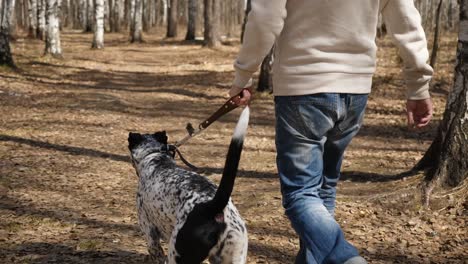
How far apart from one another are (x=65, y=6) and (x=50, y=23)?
44406 mm

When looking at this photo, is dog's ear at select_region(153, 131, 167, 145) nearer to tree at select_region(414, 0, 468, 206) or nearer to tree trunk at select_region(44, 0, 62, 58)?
tree at select_region(414, 0, 468, 206)

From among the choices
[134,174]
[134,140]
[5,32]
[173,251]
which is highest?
[5,32]

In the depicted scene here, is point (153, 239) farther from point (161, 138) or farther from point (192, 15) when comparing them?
point (192, 15)

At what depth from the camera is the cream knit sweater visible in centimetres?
274

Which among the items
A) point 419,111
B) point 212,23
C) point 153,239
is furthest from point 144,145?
point 212,23

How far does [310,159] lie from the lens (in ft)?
9.49

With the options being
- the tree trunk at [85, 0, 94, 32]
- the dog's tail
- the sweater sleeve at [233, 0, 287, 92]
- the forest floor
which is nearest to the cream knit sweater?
the sweater sleeve at [233, 0, 287, 92]

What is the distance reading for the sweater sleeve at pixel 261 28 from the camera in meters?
2.67

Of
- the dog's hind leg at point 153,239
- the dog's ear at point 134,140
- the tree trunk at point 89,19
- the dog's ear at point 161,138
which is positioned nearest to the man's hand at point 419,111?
the dog's hind leg at point 153,239

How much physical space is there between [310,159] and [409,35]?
34.3 inches

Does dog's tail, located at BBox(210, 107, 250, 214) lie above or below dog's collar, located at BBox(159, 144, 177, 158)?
above

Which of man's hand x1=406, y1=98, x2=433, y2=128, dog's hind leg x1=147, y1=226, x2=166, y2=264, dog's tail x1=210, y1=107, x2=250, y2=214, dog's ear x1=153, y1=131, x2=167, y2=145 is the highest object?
man's hand x1=406, y1=98, x2=433, y2=128

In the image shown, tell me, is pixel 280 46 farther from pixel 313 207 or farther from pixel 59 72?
pixel 59 72

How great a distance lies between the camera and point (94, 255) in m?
4.75
